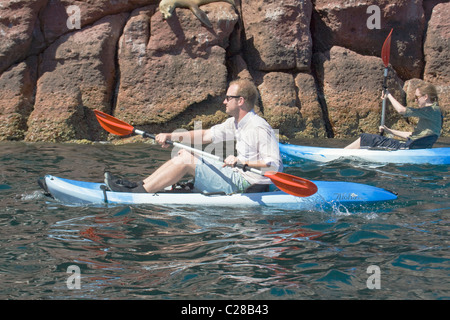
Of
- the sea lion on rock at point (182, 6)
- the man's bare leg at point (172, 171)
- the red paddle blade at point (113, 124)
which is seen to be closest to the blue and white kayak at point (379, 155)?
the red paddle blade at point (113, 124)

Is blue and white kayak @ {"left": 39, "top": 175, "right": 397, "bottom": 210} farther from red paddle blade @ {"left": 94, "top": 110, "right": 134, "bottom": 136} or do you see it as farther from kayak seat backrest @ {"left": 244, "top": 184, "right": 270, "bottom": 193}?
red paddle blade @ {"left": 94, "top": 110, "right": 134, "bottom": 136}

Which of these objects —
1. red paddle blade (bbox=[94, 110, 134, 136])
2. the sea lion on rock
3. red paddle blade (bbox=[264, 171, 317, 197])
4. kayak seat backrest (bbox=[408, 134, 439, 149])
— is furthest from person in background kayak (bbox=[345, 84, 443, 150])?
the sea lion on rock

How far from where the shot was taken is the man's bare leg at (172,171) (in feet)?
15.1

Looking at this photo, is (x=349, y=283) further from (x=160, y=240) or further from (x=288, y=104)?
(x=288, y=104)

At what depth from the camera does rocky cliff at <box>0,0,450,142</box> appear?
29.2 feet

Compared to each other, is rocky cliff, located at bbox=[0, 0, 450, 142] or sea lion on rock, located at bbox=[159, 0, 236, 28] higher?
sea lion on rock, located at bbox=[159, 0, 236, 28]

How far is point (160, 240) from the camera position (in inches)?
149

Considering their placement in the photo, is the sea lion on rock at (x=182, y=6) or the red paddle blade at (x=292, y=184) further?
the sea lion on rock at (x=182, y=6)

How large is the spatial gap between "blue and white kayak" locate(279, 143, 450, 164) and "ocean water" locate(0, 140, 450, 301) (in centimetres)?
157

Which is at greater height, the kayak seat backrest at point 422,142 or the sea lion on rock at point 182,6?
the sea lion on rock at point 182,6

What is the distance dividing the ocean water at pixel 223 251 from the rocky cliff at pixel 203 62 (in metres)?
3.90

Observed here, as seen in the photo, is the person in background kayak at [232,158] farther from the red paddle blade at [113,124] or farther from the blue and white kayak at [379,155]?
the blue and white kayak at [379,155]

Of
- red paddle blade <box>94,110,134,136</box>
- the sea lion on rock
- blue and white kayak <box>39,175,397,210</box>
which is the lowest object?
blue and white kayak <box>39,175,397,210</box>

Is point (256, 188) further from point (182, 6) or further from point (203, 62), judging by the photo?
point (182, 6)
